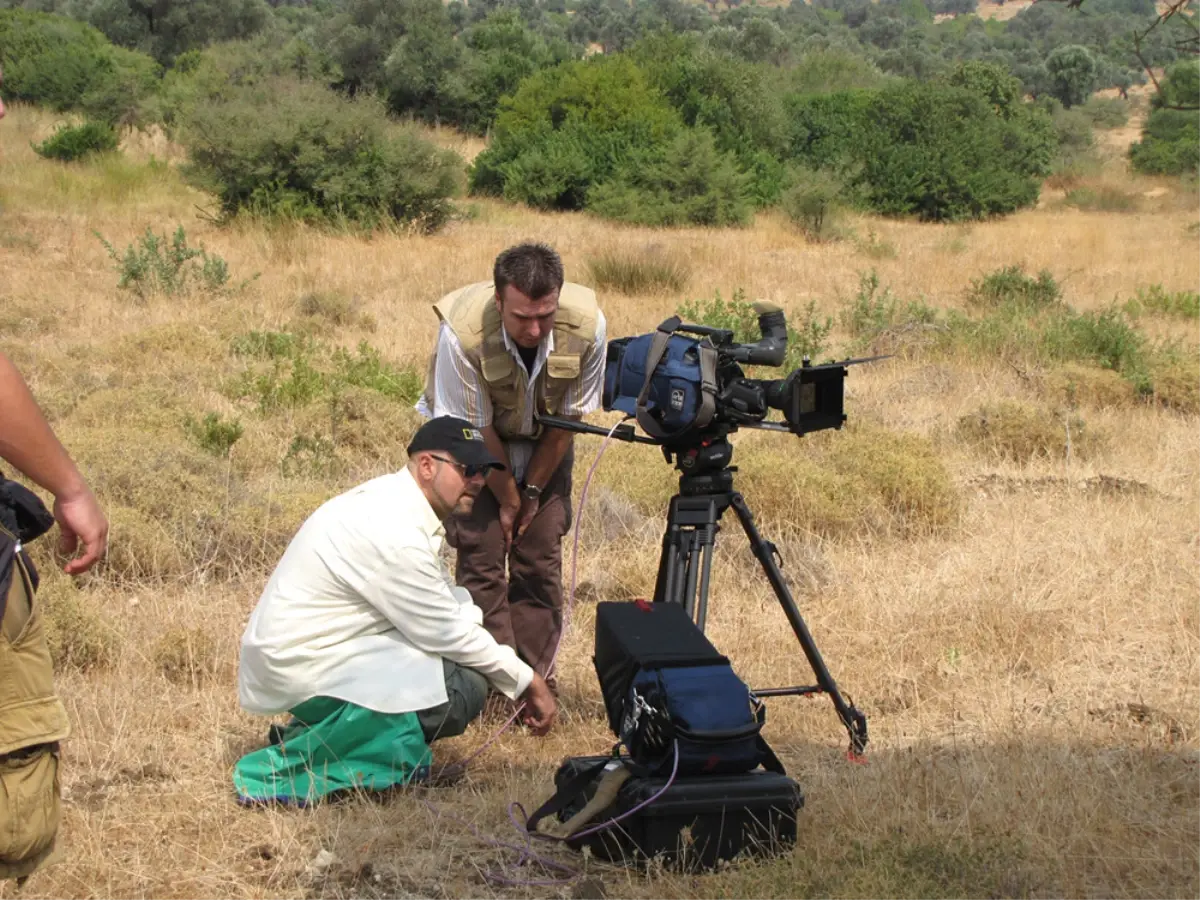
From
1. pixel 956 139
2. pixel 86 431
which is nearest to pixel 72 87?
pixel 956 139

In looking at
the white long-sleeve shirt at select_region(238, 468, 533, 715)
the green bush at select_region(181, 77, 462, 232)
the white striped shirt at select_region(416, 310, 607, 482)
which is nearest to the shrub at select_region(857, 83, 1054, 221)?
the green bush at select_region(181, 77, 462, 232)

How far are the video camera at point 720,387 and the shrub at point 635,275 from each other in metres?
7.93

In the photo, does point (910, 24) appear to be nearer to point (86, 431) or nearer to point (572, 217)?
→ point (572, 217)

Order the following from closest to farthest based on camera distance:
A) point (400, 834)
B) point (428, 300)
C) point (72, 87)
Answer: point (400, 834)
point (428, 300)
point (72, 87)

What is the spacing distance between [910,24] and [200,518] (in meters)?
76.3

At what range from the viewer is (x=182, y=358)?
848 centimetres

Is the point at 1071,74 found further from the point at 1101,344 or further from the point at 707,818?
the point at 707,818

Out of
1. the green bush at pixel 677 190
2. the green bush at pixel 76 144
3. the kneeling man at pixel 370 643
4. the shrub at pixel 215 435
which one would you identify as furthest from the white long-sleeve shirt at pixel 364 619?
the green bush at pixel 76 144

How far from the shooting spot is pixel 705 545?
3.68 meters

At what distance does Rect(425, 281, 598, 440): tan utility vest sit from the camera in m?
4.07

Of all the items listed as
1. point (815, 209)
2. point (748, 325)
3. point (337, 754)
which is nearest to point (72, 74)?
point (815, 209)

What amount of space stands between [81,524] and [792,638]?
10.0ft

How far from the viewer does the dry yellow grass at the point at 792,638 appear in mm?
3225

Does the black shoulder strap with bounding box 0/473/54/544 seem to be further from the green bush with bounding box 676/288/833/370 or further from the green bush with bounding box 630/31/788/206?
the green bush with bounding box 630/31/788/206
